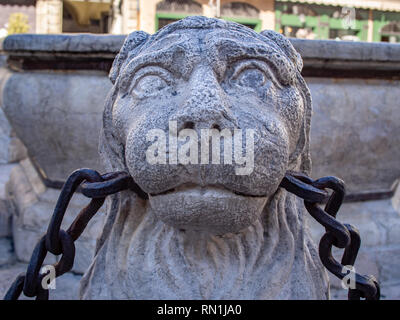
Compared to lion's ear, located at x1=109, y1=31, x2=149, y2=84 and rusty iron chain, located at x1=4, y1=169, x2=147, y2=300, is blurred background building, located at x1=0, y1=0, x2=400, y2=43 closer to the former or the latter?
lion's ear, located at x1=109, y1=31, x2=149, y2=84

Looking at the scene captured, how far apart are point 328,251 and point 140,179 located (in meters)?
0.48

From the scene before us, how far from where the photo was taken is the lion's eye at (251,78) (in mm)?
1019

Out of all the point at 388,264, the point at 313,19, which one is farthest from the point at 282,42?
the point at 313,19

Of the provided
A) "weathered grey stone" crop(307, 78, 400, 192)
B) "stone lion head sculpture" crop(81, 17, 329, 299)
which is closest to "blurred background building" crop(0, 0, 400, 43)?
"weathered grey stone" crop(307, 78, 400, 192)

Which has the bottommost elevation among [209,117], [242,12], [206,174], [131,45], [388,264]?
[388,264]

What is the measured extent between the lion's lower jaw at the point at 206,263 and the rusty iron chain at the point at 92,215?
4.1 inches

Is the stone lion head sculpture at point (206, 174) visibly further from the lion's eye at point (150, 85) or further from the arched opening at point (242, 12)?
the arched opening at point (242, 12)

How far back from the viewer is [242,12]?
42.2ft

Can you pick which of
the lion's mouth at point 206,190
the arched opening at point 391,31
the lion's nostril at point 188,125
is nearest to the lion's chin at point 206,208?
the lion's mouth at point 206,190

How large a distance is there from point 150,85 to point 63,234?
0.39 m

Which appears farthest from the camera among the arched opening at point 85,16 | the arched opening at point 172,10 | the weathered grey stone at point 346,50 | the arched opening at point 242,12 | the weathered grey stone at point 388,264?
the arched opening at point 85,16

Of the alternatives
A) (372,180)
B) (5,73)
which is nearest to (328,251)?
(372,180)

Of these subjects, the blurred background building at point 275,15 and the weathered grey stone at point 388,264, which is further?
the blurred background building at point 275,15

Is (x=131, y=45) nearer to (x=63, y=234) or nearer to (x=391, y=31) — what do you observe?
(x=63, y=234)
